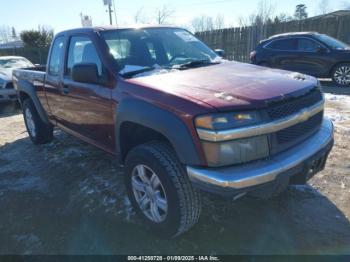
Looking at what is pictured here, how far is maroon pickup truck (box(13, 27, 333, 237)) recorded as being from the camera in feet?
7.42

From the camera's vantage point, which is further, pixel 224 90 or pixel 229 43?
pixel 229 43

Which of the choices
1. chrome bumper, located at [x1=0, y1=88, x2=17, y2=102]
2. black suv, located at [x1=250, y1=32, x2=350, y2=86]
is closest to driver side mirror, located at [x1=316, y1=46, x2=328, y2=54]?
black suv, located at [x1=250, y1=32, x2=350, y2=86]

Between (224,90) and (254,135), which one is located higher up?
(224,90)

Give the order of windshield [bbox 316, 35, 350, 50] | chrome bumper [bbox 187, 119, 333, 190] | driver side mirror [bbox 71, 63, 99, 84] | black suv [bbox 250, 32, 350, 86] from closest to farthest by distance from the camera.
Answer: chrome bumper [bbox 187, 119, 333, 190] → driver side mirror [bbox 71, 63, 99, 84] → black suv [bbox 250, 32, 350, 86] → windshield [bbox 316, 35, 350, 50]

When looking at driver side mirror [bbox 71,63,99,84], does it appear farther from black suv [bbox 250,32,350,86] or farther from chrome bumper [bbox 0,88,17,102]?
black suv [bbox 250,32,350,86]

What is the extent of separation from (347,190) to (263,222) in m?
1.17

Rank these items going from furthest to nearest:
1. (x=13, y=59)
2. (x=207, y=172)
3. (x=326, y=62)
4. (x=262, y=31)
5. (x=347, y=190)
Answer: (x=262, y=31), (x=13, y=59), (x=326, y=62), (x=347, y=190), (x=207, y=172)

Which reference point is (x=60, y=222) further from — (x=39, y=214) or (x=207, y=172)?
(x=207, y=172)

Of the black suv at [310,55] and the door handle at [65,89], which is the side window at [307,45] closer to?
the black suv at [310,55]

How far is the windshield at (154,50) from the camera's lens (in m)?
3.34

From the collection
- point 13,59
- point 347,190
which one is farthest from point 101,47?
point 13,59

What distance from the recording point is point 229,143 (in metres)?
2.25

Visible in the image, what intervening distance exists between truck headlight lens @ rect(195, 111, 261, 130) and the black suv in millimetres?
8284

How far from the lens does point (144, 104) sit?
2.67 meters
